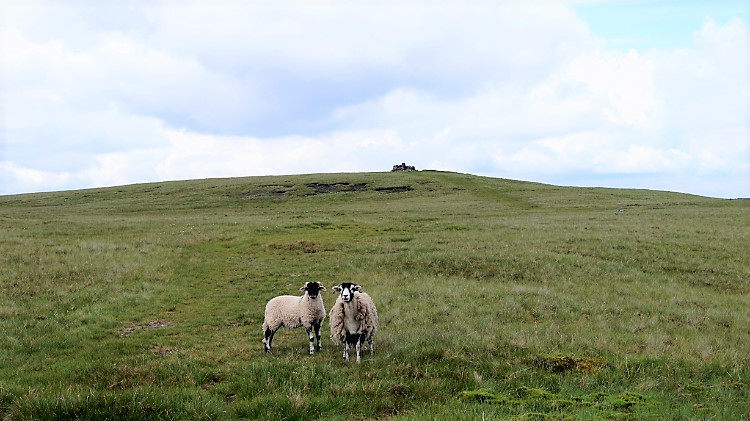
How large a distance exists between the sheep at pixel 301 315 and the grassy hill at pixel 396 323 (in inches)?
22.5

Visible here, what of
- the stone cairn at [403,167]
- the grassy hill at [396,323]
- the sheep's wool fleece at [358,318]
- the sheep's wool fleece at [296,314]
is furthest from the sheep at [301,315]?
the stone cairn at [403,167]

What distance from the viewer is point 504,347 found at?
40.1ft

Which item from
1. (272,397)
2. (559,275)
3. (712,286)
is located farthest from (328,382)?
(712,286)

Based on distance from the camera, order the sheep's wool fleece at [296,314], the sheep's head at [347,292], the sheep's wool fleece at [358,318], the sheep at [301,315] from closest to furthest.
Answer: the sheep's head at [347,292]
the sheep's wool fleece at [358,318]
the sheep at [301,315]
the sheep's wool fleece at [296,314]

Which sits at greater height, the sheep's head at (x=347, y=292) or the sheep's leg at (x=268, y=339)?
the sheep's head at (x=347, y=292)

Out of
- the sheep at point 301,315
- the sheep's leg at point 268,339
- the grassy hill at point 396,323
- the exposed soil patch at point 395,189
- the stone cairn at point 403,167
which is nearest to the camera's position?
the grassy hill at point 396,323

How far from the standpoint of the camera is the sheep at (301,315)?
13.9 metres

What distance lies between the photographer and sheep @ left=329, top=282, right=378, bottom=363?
12.7m

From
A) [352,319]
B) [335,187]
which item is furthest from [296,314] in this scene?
[335,187]

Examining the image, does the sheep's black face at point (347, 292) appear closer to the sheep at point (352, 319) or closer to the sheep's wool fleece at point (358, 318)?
the sheep at point (352, 319)

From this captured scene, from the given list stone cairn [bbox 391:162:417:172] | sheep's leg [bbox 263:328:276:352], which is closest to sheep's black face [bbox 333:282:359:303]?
sheep's leg [bbox 263:328:276:352]

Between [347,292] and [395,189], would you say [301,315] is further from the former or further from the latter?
[395,189]

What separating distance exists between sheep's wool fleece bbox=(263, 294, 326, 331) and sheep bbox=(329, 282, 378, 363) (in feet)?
2.85

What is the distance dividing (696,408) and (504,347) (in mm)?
4307
